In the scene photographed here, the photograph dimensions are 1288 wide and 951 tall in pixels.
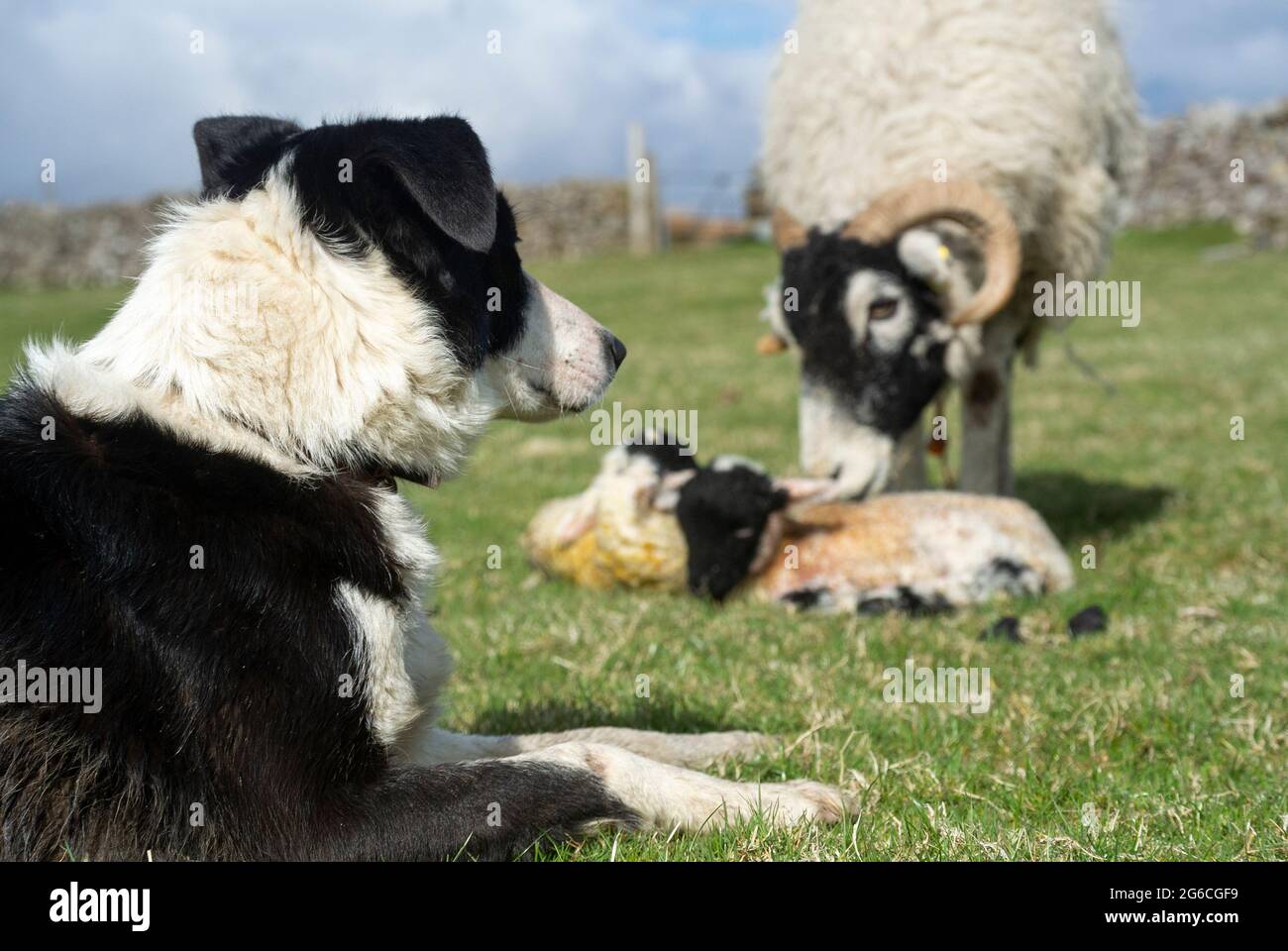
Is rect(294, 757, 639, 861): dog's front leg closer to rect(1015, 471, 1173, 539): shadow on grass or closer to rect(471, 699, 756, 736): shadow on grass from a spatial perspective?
rect(471, 699, 756, 736): shadow on grass

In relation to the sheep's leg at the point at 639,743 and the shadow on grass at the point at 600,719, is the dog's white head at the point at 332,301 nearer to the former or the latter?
the sheep's leg at the point at 639,743

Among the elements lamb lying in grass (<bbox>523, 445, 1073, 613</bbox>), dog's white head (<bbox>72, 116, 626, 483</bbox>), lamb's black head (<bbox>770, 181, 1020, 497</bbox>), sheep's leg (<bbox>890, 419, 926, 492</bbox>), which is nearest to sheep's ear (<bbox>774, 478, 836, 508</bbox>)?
lamb lying in grass (<bbox>523, 445, 1073, 613</bbox>)

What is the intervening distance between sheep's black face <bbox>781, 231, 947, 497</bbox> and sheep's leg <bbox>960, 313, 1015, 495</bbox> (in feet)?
2.99

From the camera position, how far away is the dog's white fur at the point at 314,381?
8.93 feet

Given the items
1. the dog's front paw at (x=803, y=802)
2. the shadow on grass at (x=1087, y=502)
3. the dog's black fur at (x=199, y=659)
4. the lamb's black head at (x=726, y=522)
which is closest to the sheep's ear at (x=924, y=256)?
the lamb's black head at (x=726, y=522)

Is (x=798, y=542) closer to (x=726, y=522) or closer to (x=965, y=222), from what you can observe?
(x=726, y=522)

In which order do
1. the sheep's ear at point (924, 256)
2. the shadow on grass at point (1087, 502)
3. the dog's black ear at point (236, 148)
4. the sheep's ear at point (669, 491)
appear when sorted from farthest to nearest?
1. the shadow on grass at point (1087, 502)
2. the sheep's ear at point (924, 256)
3. the sheep's ear at point (669, 491)
4. the dog's black ear at point (236, 148)

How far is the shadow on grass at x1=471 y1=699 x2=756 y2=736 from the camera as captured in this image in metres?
4.00

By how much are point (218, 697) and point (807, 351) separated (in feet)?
14.1

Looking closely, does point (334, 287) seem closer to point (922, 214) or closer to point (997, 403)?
point (922, 214)

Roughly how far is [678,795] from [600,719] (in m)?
1.16

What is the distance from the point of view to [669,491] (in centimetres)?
566

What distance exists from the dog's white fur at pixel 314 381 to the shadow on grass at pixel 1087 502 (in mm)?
4656
